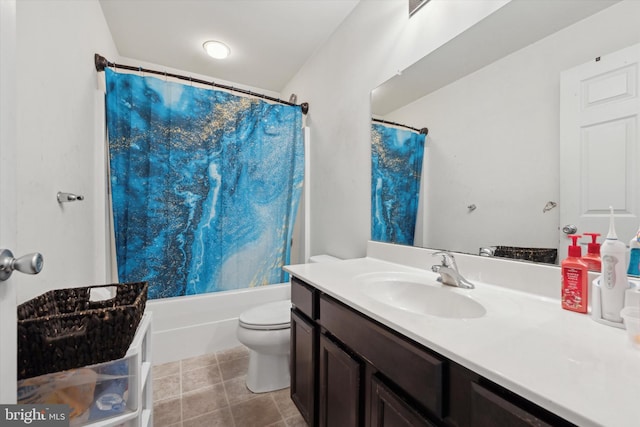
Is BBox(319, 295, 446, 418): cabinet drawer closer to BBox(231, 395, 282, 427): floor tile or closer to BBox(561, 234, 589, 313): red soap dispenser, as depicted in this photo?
BBox(561, 234, 589, 313): red soap dispenser

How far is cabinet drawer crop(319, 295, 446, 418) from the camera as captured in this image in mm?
594

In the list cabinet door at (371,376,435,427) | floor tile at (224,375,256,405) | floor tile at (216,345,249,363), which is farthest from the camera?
floor tile at (216,345,249,363)

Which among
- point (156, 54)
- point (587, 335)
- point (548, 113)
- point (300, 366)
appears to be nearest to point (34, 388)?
point (300, 366)

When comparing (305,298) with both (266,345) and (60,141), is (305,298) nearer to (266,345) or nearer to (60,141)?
(266,345)

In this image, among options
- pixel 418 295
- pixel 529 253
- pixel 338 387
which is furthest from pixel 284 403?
pixel 529 253

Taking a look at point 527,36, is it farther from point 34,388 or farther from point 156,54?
point 156,54

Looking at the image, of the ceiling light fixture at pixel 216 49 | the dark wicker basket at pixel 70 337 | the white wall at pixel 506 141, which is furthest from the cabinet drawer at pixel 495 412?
the ceiling light fixture at pixel 216 49

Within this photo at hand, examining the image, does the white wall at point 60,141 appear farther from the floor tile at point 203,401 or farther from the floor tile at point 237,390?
the floor tile at point 237,390

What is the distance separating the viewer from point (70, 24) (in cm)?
129

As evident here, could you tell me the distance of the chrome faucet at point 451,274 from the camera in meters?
1.00

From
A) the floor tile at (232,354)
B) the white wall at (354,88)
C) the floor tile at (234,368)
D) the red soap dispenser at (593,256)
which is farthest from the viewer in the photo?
the floor tile at (232,354)

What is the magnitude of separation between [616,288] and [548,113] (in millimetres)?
569

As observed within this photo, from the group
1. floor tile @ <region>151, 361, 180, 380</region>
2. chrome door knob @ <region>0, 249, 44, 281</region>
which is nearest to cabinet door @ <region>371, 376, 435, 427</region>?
chrome door knob @ <region>0, 249, 44, 281</region>

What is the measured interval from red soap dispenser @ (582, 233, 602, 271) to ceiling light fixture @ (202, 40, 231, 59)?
2622 mm
